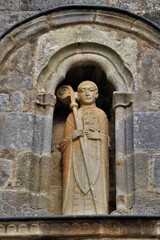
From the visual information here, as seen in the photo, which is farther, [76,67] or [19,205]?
[76,67]

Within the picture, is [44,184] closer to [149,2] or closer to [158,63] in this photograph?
[158,63]

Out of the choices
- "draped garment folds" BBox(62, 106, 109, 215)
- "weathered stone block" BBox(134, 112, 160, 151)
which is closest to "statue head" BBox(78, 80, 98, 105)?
"draped garment folds" BBox(62, 106, 109, 215)

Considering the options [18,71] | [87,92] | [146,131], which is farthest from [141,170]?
[18,71]

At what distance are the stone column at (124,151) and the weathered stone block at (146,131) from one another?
77mm

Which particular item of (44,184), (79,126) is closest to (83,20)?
(79,126)

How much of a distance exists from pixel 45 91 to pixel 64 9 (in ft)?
3.18

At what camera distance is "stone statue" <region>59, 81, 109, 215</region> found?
281 inches

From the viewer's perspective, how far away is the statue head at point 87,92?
7816 mm

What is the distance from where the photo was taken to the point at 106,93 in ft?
27.0

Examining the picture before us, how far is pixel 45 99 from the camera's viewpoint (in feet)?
25.3

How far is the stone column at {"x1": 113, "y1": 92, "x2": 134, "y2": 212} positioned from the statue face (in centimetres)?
22

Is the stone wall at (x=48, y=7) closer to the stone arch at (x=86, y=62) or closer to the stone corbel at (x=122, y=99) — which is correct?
the stone arch at (x=86, y=62)

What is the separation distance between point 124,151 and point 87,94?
2.41ft

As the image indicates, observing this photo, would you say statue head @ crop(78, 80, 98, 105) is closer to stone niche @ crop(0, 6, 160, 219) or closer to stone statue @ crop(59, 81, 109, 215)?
stone statue @ crop(59, 81, 109, 215)
